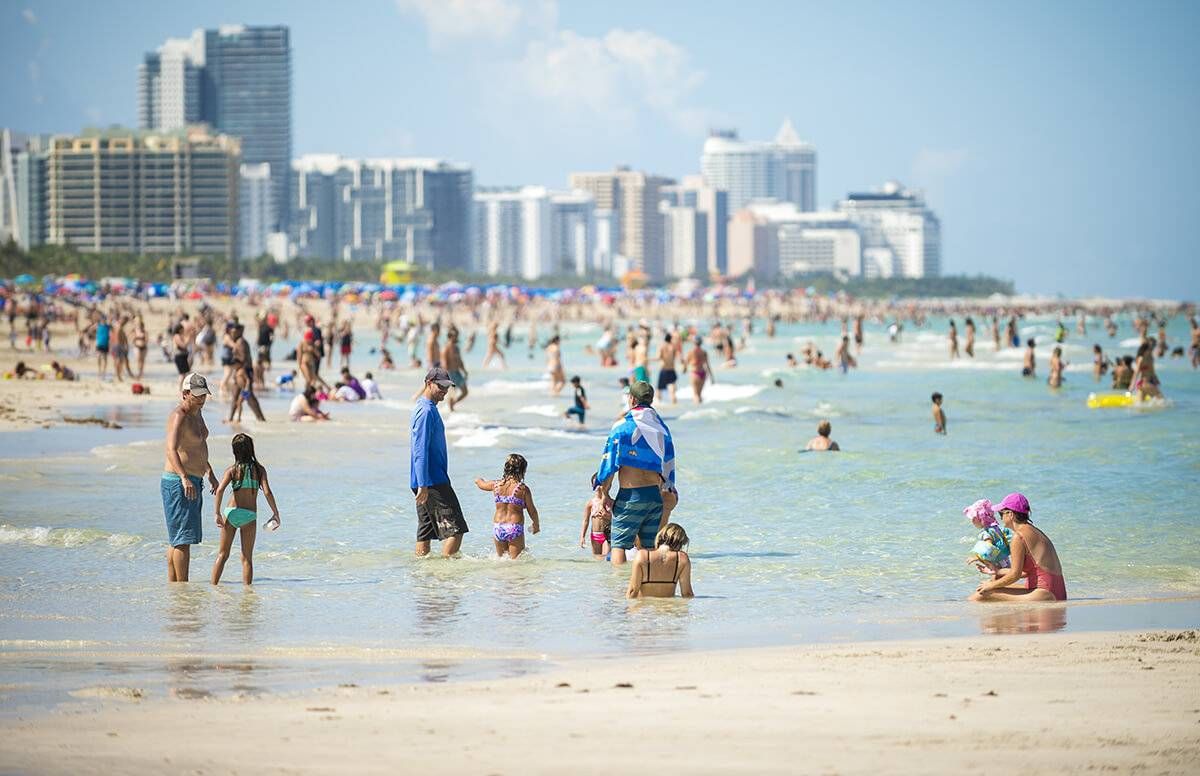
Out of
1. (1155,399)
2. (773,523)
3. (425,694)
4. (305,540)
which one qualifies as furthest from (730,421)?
(425,694)

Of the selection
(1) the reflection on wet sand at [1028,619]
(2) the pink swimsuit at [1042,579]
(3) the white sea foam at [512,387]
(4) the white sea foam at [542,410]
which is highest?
(3) the white sea foam at [512,387]

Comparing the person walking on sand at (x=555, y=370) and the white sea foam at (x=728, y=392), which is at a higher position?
the person walking on sand at (x=555, y=370)

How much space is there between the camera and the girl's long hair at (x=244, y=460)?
1002 centimetres

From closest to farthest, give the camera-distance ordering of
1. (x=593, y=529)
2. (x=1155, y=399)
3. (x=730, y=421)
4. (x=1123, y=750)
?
1. (x=1123, y=750)
2. (x=593, y=529)
3. (x=730, y=421)
4. (x=1155, y=399)

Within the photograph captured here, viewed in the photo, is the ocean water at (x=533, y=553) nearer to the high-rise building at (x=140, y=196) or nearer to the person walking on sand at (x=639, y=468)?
the person walking on sand at (x=639, y=468)

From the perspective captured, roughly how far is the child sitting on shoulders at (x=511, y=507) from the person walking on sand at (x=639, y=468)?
40.7 inches

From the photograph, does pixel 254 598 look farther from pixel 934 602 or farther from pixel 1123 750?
pixel 1123 750

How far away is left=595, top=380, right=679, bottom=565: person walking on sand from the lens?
32.9 feet

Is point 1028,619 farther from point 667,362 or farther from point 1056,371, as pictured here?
point 1056,371

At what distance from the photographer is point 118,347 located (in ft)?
110

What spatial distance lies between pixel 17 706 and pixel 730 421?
21.8m

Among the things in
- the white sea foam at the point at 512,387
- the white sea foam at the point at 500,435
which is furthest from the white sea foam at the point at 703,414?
the white sea foam at the point at 512,387

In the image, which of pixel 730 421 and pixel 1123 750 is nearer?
pixel 1123 750

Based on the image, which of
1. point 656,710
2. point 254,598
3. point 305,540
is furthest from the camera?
point 305,540
